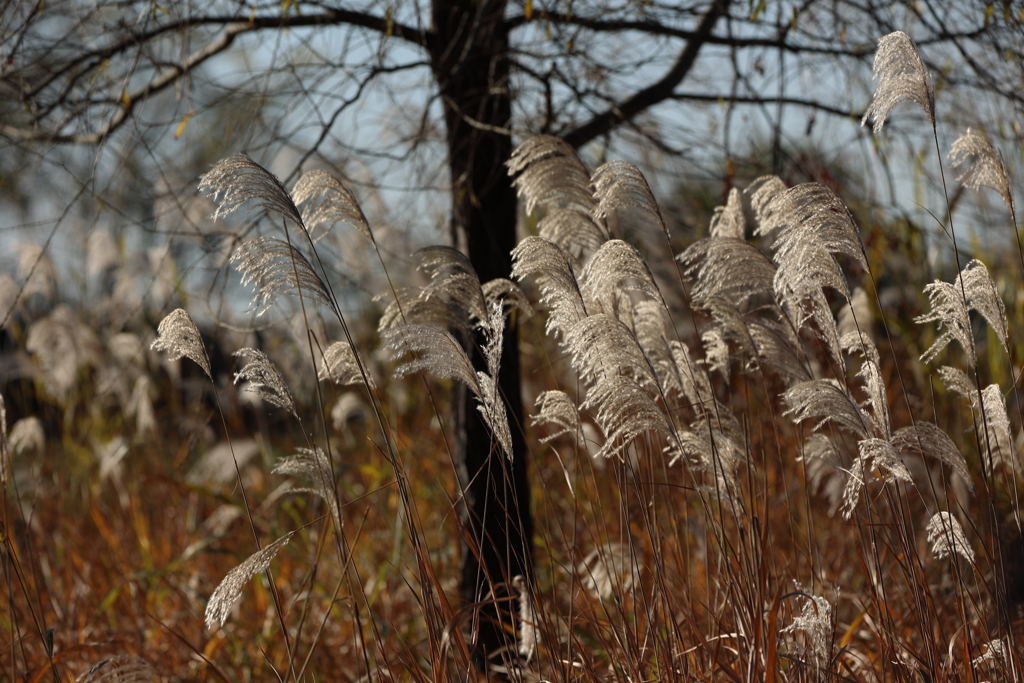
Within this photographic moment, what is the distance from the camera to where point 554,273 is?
175 cm

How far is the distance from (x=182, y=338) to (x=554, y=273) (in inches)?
33.1

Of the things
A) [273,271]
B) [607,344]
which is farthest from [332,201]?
[607,344]

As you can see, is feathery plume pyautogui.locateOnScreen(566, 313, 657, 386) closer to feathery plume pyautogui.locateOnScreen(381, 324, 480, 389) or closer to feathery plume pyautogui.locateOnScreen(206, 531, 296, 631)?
feathery plume pyautogui.locateOnScreen(381, 324, 480, 389)

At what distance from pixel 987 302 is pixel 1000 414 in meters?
0.25

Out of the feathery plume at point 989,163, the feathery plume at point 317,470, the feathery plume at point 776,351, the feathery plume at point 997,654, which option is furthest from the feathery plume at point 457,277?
the feathery plume at point 997,654

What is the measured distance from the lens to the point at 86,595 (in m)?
3.78

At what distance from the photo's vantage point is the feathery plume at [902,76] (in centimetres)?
175

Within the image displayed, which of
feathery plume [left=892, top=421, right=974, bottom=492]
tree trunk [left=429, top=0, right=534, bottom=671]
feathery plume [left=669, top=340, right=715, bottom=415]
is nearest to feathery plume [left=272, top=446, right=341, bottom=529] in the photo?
feathery plume [left=669, top=340, right=715, bottom=415]

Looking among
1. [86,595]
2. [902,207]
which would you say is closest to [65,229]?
[86,595]

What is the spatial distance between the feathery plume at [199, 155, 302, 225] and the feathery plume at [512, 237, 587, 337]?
476 millimetres

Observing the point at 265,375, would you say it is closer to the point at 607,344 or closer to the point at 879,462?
the point at 607,344

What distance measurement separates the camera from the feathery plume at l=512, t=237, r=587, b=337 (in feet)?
5.69

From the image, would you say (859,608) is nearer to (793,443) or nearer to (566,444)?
(793,443)

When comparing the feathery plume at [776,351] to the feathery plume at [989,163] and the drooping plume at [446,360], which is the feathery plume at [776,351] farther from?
the drooping plume at [446,360]
